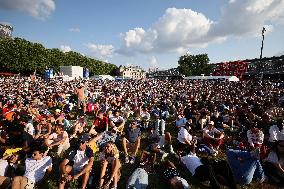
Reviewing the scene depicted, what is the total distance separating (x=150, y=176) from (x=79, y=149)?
222 cm

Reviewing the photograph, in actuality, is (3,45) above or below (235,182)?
above

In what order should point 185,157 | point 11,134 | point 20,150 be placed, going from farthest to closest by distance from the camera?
point 11,134
point 20,150
point 185,157

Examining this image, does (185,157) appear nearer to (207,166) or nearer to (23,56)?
(207,166)

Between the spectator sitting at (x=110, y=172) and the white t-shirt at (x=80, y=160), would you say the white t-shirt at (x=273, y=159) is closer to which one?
the spectator sitting at (x=110, y=172)

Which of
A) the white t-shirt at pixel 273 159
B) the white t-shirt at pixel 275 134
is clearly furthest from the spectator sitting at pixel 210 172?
the white t-shirt at pixel 275 134

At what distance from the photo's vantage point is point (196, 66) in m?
114

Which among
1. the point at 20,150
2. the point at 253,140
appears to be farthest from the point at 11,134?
the point at 253,140

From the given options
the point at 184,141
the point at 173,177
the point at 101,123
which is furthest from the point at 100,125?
the point at 173,177

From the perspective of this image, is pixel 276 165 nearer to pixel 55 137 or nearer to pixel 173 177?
pixel 173 177

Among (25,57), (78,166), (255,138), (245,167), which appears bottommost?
(78,166)

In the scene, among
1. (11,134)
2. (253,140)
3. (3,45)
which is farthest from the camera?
(3,45)

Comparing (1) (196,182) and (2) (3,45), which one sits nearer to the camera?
(1) (196,182)

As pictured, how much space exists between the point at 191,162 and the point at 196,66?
109 m

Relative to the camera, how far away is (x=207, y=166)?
23.1 ft
